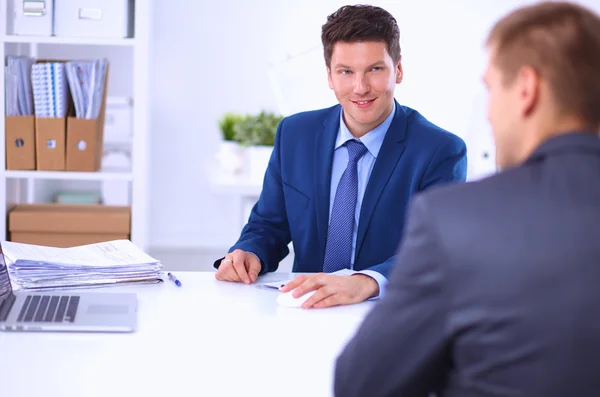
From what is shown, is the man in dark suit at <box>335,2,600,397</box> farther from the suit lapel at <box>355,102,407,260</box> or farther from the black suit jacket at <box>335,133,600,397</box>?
the suit lapel at <box>355,102,407,260</box>

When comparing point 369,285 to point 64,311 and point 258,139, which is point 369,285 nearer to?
point 64,311

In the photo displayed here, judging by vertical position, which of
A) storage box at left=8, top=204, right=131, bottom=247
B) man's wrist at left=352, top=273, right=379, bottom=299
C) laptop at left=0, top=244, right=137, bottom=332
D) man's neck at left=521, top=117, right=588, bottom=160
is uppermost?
man's neck at left=521, top=117, right=588, bottom=160

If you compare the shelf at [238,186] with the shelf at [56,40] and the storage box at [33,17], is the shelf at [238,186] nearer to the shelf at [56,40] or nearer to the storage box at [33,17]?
the shelf at [56,40]

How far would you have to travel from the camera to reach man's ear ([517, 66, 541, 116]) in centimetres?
87

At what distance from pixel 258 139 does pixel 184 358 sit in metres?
2.46

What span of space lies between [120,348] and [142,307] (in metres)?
0.23

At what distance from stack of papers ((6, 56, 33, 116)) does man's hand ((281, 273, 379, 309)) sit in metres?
1.74

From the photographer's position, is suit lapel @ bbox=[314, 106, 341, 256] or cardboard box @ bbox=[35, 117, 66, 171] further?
cardboard box @ bbox=[35, 117, 66, 171]

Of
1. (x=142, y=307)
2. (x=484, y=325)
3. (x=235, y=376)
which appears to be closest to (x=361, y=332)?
(x=484, y=325)

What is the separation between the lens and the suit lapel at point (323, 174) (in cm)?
212

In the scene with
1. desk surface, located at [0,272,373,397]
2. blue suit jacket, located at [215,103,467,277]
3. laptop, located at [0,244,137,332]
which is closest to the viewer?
desk surface, located at [0,272,373,397]

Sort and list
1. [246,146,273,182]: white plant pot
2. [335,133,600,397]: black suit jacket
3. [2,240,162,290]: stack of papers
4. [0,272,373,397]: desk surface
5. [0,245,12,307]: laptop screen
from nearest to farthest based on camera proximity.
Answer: [335,133,600,397]: black suit jacket < [0,272,373,397]: desk surface < [0,245,12,307]: laptop screen < [2,240,162,290]: stack of papers < [246,146,273,182]: white plant pot

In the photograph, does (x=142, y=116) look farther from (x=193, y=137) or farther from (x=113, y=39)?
(x=193, y=137)

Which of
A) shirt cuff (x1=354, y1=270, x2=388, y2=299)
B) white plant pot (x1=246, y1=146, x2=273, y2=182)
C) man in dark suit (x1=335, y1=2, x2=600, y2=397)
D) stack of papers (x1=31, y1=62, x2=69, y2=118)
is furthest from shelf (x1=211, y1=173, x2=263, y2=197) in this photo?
man in dark suit (x1=335, y1=2, x2=600, y2=397)
